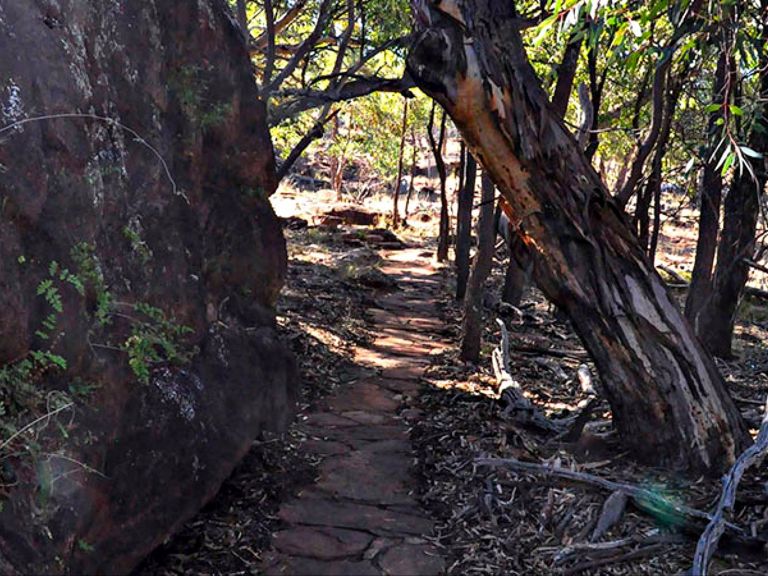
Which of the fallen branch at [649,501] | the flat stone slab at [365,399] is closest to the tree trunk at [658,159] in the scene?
the fallen branch at [649,501]

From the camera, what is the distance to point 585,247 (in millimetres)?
5012

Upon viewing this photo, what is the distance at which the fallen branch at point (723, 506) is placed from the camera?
3.67m

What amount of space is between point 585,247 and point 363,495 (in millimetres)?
2142

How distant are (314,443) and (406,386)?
206 centimetres

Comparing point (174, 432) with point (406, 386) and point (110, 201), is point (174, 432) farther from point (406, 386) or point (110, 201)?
point (406, 386)

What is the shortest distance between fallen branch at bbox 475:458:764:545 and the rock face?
5.60 ft

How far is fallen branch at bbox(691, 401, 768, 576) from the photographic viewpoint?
367 centimetres

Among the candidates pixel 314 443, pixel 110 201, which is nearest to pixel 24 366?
pixel 110 201

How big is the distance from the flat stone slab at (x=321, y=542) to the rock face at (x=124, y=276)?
20.2 inches

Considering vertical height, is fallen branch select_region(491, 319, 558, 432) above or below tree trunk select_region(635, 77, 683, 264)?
below

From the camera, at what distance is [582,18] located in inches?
181

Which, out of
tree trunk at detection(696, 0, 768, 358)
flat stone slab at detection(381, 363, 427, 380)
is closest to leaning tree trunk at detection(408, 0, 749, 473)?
flat stone slab at detection(381, 363, 427, 380)

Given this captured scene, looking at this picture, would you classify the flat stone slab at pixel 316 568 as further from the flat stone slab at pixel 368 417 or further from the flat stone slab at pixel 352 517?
the flat stone slab at pixel 368 417

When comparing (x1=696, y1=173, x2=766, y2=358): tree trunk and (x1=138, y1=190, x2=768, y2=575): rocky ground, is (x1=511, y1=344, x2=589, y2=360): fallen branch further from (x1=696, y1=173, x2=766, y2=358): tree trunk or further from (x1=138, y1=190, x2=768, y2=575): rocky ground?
(x1=696, y1=173, x2=766, y2=358): tree trunk
